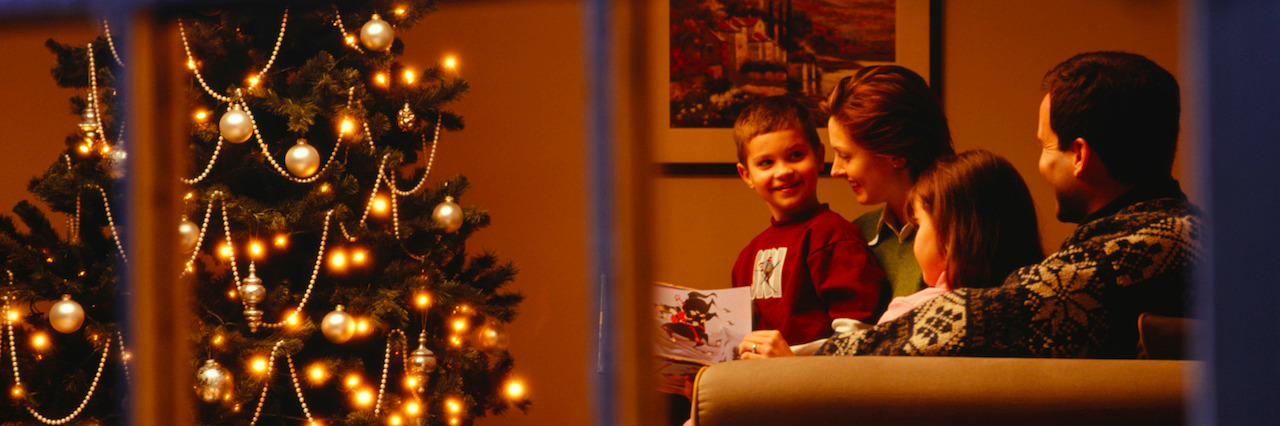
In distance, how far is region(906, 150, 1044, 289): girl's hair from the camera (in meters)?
1.39

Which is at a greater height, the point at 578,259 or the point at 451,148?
the point at 451,148

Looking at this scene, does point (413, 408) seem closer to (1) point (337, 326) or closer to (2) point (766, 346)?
(1) point (337, 326)

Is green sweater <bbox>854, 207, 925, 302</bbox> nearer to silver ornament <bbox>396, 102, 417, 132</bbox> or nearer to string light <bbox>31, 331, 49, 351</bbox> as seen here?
silver ornament <bbox>396, 102, 417, 132</bbox>

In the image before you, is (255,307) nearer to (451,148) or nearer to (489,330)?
(489,330)

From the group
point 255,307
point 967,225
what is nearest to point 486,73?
point 255,307

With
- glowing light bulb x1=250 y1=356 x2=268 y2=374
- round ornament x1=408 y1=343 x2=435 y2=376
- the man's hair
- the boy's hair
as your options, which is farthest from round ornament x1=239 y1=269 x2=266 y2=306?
the man's hair

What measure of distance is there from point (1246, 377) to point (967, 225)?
3.59 ft

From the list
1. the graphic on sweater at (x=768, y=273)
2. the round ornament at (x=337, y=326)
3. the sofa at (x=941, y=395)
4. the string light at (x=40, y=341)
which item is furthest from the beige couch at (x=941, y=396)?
the string light at (x=40, y=341)

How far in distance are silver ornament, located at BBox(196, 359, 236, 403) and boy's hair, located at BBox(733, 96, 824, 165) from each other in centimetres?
120

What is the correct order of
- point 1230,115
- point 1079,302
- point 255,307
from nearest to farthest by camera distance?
point 1230,115, point 1079,302, point 255,307

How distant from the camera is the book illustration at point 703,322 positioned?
5.78 ft

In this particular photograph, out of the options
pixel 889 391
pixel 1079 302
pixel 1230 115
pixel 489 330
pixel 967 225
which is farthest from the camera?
pixel 489 330

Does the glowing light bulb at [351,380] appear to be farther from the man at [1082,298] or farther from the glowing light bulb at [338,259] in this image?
the man at [1082,298]

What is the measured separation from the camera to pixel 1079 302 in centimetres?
106
